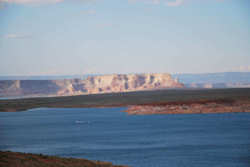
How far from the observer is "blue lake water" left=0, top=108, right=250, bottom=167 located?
38.2 metres

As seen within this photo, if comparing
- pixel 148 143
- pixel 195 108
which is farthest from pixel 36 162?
pixel 195 108

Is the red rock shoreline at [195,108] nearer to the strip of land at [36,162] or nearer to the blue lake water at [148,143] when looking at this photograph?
the blue lake water at [148,143]

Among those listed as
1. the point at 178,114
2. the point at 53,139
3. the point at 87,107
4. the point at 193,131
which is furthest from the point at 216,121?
the point at 87,107

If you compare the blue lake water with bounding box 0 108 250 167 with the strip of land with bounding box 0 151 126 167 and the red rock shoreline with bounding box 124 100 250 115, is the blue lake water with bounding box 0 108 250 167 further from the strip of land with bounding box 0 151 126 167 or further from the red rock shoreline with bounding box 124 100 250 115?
the red rock shoreline with bounding box 124 100 250 115

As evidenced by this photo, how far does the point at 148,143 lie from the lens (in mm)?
48875

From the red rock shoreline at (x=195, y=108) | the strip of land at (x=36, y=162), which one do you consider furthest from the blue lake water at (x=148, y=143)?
the red rock shoreline at (x=195, y=108)

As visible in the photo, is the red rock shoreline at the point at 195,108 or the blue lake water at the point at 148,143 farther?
the red rock shoreline at the point at 195,108

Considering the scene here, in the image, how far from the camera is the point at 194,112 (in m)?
90.1

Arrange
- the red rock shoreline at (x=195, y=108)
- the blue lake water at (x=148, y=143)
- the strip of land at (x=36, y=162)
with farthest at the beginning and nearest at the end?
the red rock shoreline at (x=195, y=108)
the blue lake water at (x=148, y=143)
the strip of land at (x=36, y=162)


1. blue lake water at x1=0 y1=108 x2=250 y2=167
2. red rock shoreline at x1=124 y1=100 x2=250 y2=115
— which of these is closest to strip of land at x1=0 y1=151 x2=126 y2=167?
blue lake water at x1=0 y1=108 x2=250 y2=167

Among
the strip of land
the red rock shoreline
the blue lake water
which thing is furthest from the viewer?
the red rock shoreline

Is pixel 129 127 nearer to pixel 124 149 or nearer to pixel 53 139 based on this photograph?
pixel 53 139

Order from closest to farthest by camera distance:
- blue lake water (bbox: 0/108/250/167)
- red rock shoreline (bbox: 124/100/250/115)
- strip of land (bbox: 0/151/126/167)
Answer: strip of land (bbox: 0/151/126/167) → blue lake water (bbox: 0/108/250/167) → red rock shoreline (bbox: 124/100/250/115)

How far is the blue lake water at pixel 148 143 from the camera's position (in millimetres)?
38188
